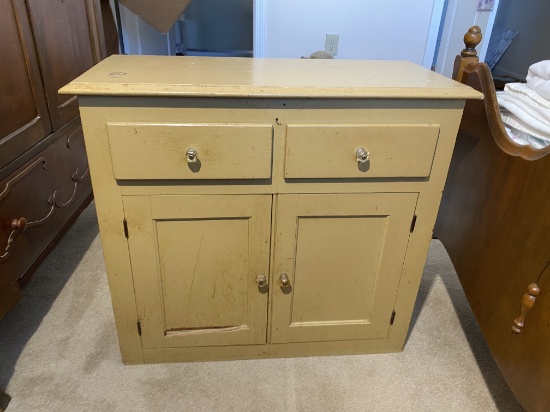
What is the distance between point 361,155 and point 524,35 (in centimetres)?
324

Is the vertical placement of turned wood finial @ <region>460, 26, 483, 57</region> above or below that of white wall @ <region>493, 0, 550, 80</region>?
above

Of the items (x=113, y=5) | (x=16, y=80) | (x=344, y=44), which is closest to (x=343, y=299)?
(x=16, y=80)

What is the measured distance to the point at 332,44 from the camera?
230 centimetres

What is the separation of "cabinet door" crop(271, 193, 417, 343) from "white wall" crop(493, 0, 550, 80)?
2749 millimetres

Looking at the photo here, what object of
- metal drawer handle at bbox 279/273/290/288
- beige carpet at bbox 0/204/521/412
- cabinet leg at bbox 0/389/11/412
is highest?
metal drawer handle at bbox 279/273/290/288

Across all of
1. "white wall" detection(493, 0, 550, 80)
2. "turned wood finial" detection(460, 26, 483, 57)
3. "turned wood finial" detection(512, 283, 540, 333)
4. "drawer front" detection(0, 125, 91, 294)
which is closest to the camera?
"turned wood finial" detection(512, 283, 540, 333)

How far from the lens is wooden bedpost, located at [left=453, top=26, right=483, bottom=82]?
1.25 m

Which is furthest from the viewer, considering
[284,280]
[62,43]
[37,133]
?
[62,43]

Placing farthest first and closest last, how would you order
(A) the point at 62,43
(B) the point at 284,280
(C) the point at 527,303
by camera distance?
1. (A) the point at 62,43
2. (B) the point at 284,280
3. (C) the point at 527,303

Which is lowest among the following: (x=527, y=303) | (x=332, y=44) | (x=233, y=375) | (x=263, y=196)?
(x=233, y=375)

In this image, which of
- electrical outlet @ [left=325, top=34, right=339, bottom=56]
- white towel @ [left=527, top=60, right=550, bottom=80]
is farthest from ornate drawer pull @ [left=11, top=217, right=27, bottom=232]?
electrical outlet @ [left=325, top=34, right=339, bottom=56]

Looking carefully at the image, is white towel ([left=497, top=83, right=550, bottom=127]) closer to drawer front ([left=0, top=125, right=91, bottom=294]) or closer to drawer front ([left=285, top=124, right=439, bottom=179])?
drawer front ([left=285, top=124, right=439, bottom=179])

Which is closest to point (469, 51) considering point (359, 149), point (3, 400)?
point (359, 149)

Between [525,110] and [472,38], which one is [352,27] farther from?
[525,110]
